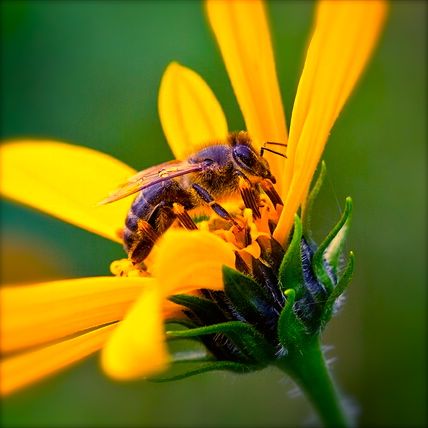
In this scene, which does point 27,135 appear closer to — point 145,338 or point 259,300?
point 259,300

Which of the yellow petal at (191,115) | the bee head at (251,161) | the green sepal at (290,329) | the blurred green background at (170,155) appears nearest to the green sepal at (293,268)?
the green sepal at (290,329)

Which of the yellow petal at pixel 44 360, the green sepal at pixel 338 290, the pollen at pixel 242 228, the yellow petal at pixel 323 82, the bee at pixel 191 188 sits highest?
the yellow petal at pixel 323 82

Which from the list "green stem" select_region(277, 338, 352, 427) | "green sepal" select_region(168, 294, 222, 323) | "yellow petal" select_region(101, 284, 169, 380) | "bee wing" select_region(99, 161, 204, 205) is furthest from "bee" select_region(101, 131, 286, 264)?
"yellow petal" select_region(101, 284, 169, 380)

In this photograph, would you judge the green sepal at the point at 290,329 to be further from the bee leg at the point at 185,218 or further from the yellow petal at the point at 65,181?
the yellow petal at the point at 65,181

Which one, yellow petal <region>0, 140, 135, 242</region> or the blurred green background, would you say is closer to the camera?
yellow petal <region>0, 140, 135, 242</region>

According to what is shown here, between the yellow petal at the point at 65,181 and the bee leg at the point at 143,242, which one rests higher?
the yellow petal at the point at 65,181

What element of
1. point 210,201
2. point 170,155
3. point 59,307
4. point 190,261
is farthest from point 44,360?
point 170,155

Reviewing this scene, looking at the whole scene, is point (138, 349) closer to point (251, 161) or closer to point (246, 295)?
point (246, 295)

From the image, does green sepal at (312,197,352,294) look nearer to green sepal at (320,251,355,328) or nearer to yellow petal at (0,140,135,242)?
green sepal at (320,251,355,328)

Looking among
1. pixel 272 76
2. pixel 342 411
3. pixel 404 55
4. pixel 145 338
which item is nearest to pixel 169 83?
pixel 272 76
